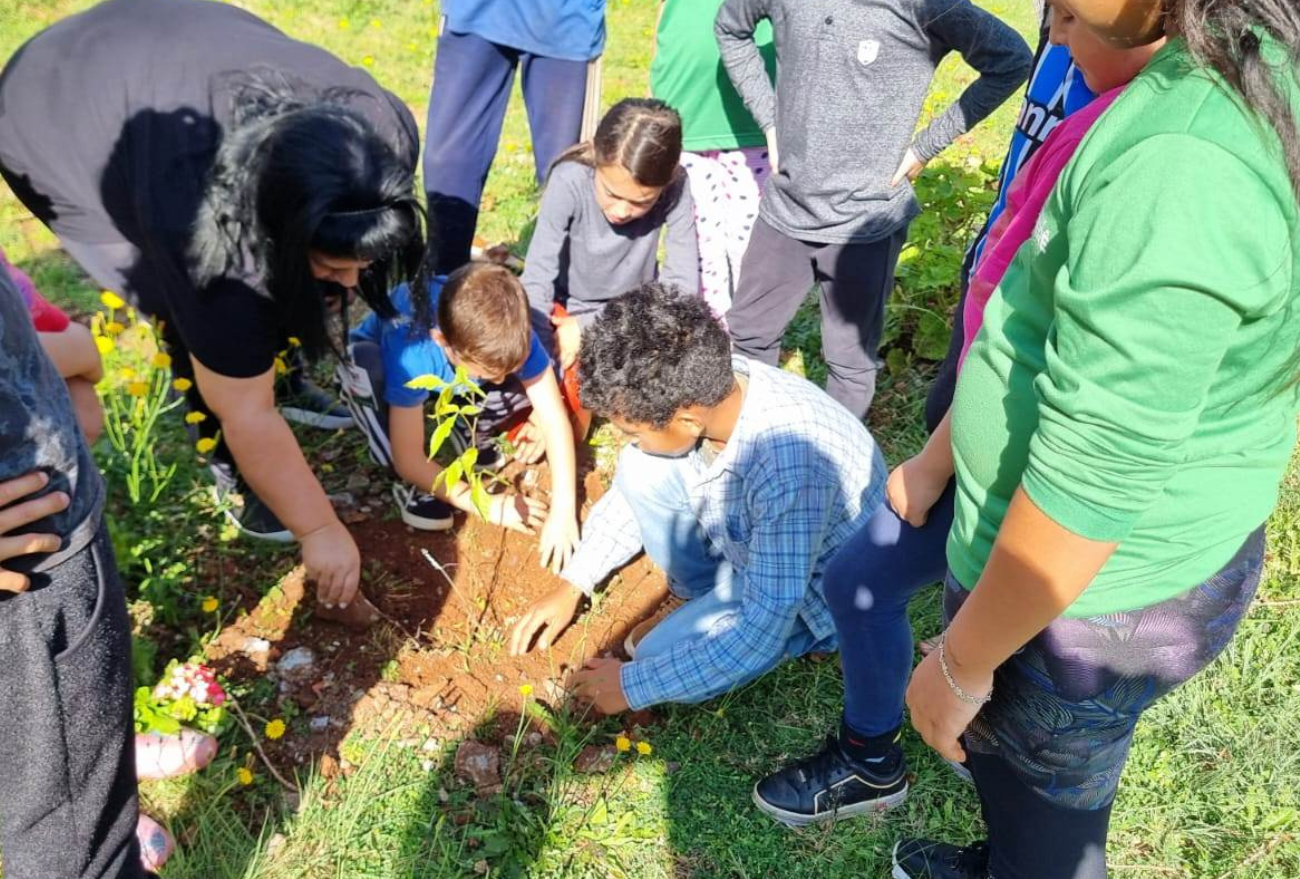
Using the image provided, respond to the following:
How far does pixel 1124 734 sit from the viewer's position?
47.3 inches

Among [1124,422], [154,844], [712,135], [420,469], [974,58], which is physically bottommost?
[154,844]

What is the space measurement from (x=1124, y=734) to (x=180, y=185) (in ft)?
5.96

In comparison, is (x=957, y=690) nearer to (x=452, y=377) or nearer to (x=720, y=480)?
(x=720, y=480)

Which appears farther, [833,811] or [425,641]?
[425,641]

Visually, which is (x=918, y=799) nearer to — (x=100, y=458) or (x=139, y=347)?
(x=100, y=458)

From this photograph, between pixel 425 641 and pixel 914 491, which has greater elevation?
pixel 914 491

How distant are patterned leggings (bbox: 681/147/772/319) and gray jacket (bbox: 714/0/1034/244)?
0.50 metres

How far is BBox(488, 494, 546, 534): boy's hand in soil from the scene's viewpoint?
2.71 m

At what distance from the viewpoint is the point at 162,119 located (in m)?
1.82

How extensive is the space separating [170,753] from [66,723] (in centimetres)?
86

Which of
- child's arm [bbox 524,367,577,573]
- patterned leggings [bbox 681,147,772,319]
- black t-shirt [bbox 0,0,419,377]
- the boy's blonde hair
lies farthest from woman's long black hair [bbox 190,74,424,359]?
patterned leggings [bbox 681,147,772,319]

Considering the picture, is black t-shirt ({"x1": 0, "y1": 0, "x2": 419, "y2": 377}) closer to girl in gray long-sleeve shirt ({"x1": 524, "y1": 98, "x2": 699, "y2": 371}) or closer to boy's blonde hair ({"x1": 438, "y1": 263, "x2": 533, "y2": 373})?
boy's blonde hair ({"x1": 438, "y1": 263, "x2": 533, "y2": 373})

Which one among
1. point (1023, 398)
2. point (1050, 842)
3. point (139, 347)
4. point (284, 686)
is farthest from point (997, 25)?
point (139, 347)

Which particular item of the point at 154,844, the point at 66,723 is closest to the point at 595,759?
the point at 154,844
